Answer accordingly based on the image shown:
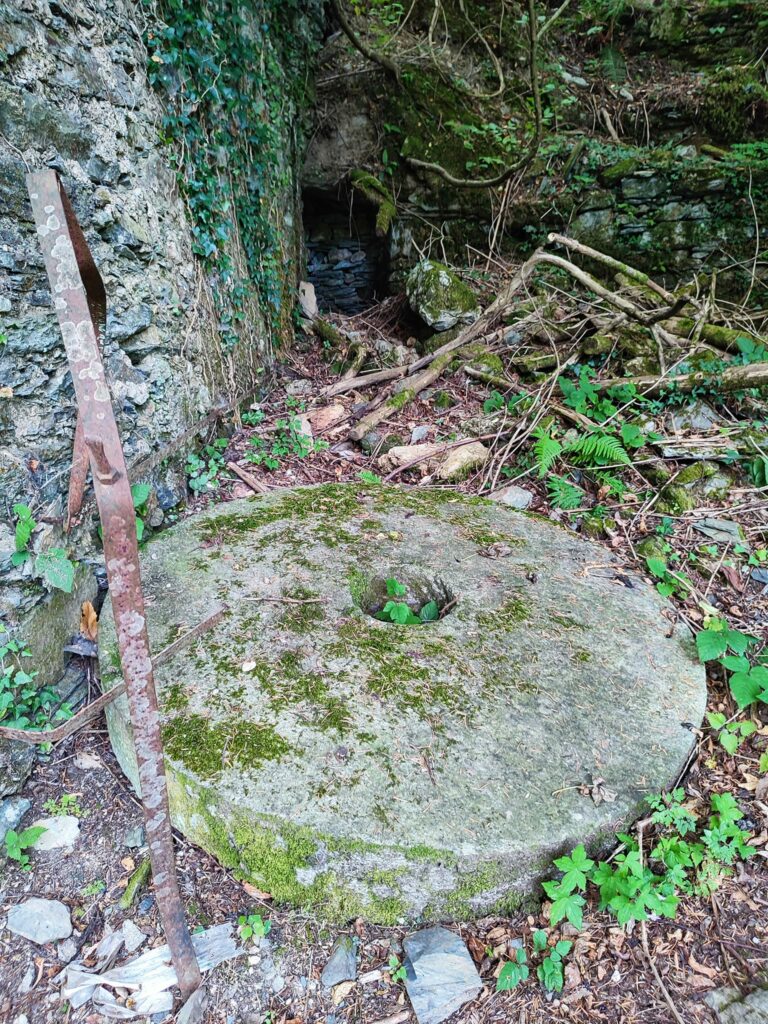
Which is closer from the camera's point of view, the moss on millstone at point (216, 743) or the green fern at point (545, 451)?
the moss on millstone at point (216, 743)

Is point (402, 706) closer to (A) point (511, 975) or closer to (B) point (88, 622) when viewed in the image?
(A) point (511, 975)

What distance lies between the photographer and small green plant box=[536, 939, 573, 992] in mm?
1404

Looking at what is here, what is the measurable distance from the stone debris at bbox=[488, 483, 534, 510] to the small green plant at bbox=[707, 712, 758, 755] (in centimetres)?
153

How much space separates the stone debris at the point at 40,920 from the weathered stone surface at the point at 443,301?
478 cm

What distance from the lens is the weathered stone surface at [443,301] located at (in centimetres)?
509

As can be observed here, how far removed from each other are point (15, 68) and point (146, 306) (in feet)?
2.95

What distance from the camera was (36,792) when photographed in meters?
1.83

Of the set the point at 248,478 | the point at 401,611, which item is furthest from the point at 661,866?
the point at 248,478

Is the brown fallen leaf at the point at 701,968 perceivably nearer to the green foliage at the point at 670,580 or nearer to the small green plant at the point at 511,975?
the small green plant at the point at 511,975

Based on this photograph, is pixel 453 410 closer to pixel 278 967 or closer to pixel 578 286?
pixel 578 286

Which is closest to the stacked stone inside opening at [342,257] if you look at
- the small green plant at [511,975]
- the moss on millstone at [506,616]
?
the moss on millstone at [506,616]

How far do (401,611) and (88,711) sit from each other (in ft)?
3.56

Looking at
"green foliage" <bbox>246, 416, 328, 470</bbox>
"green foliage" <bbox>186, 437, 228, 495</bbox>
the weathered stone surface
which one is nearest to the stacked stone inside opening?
the weathered stone surface

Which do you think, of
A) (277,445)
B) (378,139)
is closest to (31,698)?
(277,445)
